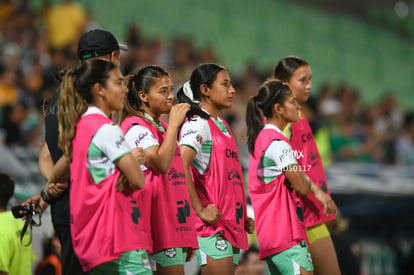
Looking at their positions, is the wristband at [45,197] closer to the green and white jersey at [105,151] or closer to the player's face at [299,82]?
the green and white jersey at [105,151]

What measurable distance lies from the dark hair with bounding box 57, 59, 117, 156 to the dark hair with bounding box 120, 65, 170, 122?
0.73 m

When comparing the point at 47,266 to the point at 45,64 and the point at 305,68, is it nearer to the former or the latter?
the point at 305,68

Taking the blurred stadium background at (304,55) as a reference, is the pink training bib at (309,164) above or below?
below

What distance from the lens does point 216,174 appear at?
445 cm

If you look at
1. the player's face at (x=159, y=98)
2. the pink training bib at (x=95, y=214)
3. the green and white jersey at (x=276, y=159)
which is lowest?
the pink training bib at (x=95, y=214)

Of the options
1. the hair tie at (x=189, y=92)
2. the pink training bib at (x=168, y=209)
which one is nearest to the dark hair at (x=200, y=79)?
the hair tie at (x=189, y=92)

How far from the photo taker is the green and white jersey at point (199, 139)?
4.39m

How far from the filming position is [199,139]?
4406 millimetres

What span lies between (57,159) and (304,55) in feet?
43.1

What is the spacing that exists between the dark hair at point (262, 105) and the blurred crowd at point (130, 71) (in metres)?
3.47

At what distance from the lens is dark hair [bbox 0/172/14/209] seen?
488 centimetres

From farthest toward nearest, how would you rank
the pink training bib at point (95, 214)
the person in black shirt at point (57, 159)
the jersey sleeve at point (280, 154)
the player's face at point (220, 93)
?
the player's face at point (220, 93) < the jersey sleeve at point (280, 154) < the person in black shirt at point (57, 159) < the pink training bib at point (95, 214)

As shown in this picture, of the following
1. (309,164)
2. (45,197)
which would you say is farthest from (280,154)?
(45,197)

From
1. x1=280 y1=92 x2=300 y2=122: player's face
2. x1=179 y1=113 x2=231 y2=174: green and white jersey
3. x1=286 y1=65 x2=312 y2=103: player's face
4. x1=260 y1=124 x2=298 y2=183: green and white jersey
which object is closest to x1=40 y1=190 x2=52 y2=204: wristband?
x1=179 y1=113 x2=231 y2=174: green and white jersey
